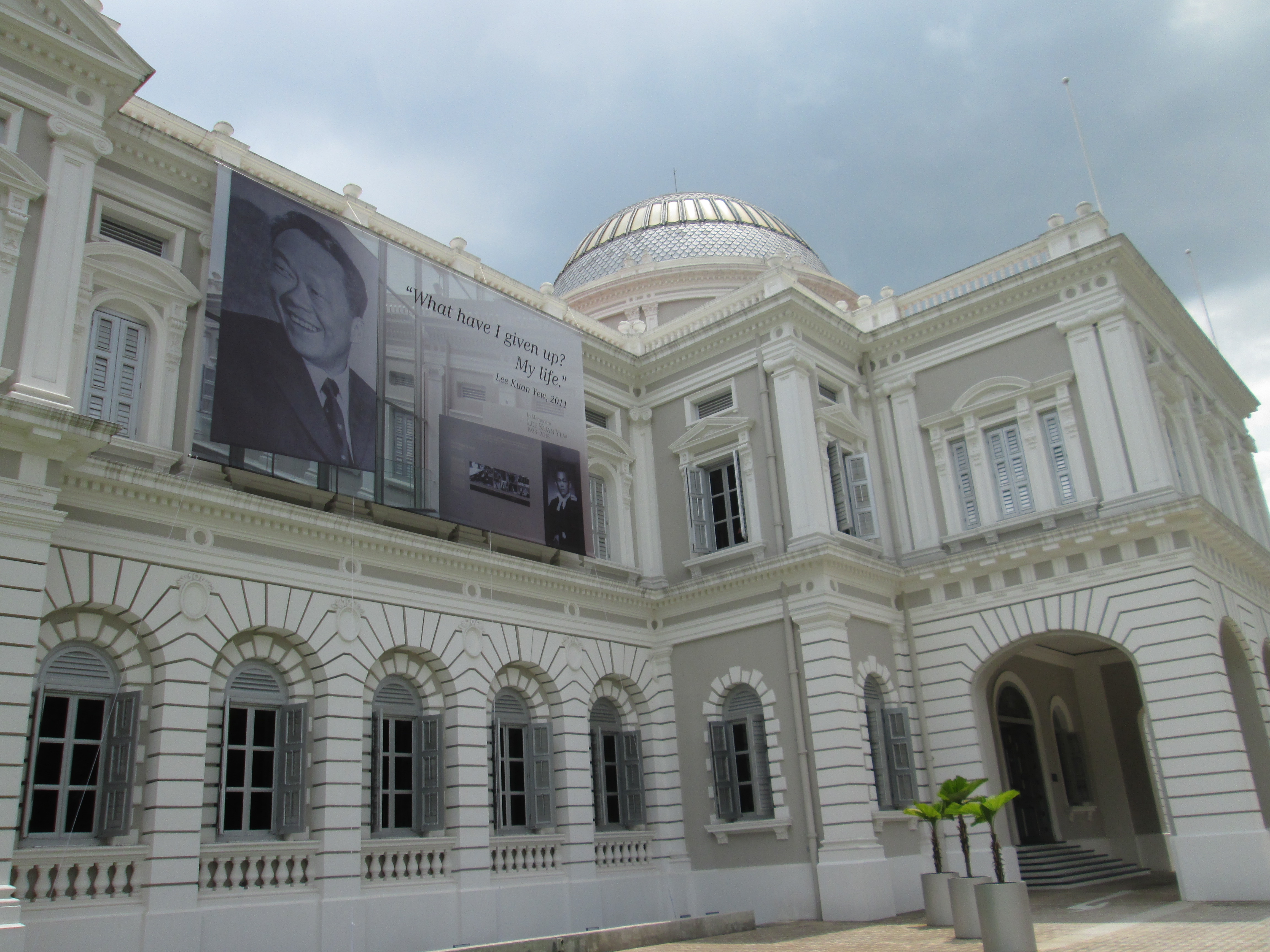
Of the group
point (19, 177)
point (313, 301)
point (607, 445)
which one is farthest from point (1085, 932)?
point (19, 177)

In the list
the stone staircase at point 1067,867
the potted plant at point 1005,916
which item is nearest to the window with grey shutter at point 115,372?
the potted plant at point 1005,916

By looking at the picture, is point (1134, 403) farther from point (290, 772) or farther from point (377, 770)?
point (290, 772)

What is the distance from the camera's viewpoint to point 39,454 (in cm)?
1205

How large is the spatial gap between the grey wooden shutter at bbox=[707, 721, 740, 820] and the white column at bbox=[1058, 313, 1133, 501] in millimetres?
8184

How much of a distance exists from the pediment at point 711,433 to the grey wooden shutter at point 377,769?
28.7ft

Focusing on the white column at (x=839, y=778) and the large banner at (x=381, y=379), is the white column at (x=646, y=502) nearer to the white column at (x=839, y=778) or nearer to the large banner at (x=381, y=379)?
the large banner at (x=381, y=379)

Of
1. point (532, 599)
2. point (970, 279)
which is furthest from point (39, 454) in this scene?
point (970, 279)

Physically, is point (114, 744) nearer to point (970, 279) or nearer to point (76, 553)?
point (76, 553)

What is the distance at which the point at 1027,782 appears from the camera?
22.8 m

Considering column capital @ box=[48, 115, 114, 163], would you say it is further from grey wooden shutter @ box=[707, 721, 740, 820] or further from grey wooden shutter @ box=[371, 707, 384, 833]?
grey wooden shutter @ box=[707, 721, 740, 820]

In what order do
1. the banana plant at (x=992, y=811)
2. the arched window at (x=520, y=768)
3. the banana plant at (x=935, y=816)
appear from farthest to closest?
the arched window at (x=520, y=768) < the banana plant at (x=935, y=816) < the banana plant at (x=992, y=811)

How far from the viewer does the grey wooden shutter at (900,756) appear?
19.0m

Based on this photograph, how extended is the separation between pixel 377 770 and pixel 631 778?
578 centimetres

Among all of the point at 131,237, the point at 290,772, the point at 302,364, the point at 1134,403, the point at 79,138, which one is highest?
the point at 79,138
